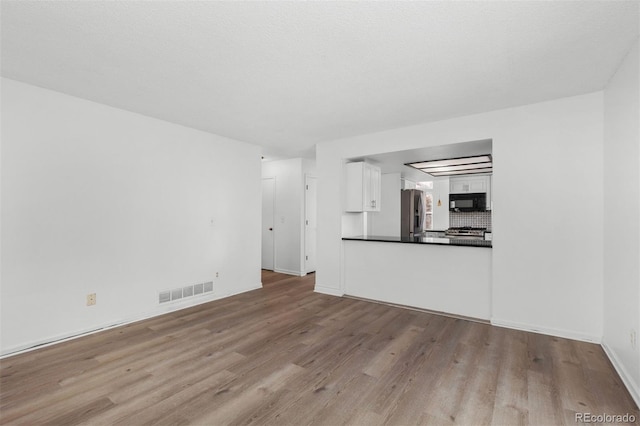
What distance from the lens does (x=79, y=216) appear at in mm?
3221

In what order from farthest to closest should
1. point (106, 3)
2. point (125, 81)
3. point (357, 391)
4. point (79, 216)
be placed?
point (79, 216)
point (125, 81)
point (357, 391)
point (106, 3)

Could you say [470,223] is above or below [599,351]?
above

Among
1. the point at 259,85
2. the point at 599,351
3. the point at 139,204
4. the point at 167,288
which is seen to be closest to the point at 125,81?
the point at 259,85

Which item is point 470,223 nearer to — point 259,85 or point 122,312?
point 259,85

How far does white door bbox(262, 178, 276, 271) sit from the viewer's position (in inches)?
269

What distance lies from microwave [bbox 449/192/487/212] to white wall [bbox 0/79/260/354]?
16.5 ft

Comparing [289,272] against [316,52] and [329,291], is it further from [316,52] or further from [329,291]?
[316,52]

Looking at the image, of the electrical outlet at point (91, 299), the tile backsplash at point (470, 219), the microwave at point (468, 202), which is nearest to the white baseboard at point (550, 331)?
the microwave at point (468, 202)

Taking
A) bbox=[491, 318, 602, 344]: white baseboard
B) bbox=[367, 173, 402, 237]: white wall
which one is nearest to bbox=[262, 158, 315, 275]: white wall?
bbox=[367, 173, 402, 237]: white wall

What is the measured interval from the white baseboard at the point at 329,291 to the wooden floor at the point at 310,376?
3.93ft

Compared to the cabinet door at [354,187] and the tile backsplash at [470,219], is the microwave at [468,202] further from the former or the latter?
the cabinet door at [354,187]

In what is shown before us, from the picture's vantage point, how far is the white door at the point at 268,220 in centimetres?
684

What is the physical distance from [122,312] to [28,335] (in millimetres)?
824

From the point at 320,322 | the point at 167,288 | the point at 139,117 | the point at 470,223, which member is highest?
the point at 139,117
